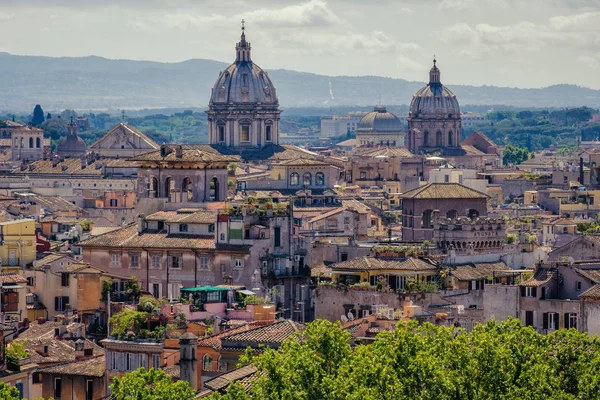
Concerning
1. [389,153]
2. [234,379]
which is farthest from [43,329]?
[389,153]

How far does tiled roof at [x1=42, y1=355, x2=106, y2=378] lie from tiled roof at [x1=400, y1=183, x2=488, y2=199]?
3253 centimetres

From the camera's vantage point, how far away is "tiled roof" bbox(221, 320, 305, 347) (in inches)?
2215

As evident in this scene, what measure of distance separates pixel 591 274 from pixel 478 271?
27.3 feet

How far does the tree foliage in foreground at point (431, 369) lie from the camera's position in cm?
4688

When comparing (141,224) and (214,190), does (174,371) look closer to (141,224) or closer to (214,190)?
(141,224)

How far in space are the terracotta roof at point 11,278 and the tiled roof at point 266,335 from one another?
1333 centimetres

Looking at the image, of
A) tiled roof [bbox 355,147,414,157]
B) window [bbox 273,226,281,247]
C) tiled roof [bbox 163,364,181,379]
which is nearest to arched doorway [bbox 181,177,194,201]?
window [bbox 273,226,281,247]

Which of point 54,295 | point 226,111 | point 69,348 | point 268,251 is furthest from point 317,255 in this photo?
point 226,111

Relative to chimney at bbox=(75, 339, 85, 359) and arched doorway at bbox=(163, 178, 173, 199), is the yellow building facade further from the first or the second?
chimney at bbox=(75, 339, 85, 359)

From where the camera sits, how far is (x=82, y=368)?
5825 centimetres

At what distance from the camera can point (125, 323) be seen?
61125 millimetres

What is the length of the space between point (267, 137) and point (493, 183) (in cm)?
2033

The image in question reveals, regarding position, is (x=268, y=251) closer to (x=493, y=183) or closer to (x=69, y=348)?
(x=69, y=348)

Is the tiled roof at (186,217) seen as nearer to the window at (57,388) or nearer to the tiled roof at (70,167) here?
the window at (57,388)
